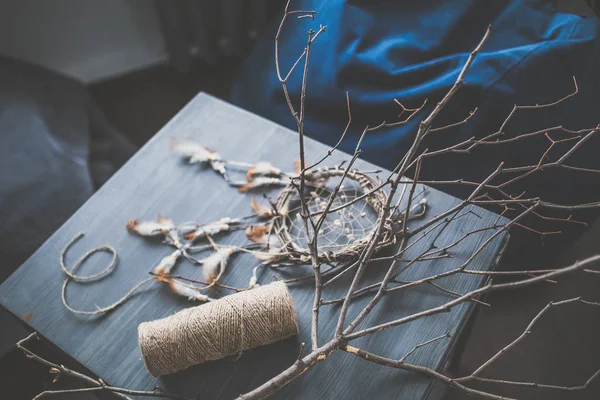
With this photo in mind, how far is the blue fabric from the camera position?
118 cm

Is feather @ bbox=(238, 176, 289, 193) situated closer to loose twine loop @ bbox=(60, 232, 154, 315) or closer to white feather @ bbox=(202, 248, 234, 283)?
white feather @ bbox=(202, 248, 234, 283)

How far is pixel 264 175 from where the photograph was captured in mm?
1123

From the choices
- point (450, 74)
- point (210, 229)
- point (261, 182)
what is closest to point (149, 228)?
point (210, 229)

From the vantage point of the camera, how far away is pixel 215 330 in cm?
88

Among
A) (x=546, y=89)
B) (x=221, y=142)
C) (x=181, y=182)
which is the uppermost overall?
(x=546, y=89)

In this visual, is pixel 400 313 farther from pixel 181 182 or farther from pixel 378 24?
pixel 378 24

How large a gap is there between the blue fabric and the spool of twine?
19.2 inches

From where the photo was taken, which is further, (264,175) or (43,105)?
(43,105)

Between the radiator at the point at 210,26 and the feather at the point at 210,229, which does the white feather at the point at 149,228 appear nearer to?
the feather at the point at 210,229

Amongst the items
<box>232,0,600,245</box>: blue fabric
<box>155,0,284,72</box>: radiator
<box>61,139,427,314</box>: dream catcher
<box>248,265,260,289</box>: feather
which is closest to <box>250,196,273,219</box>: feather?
<box>61,139,427,314</box>: dream catcher

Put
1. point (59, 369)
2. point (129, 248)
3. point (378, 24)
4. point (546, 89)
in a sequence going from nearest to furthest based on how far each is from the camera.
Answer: point (59, 369) < point (129, 248) < point (546, 89) < point (378, 24)

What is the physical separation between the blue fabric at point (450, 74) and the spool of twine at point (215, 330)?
0.49m

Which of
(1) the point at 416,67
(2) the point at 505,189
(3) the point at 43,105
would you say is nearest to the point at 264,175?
(1) the point at 416,67

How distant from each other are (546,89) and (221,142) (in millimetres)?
663
